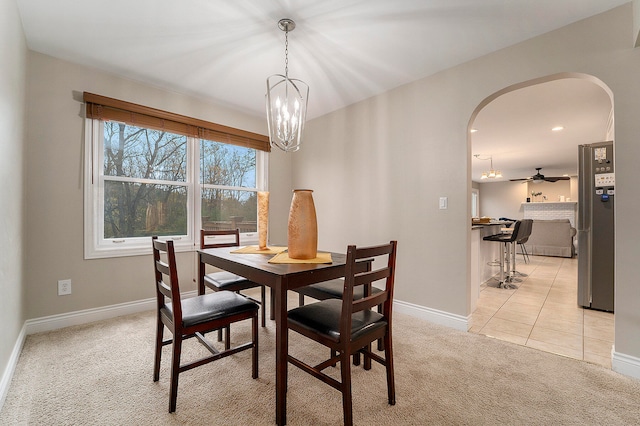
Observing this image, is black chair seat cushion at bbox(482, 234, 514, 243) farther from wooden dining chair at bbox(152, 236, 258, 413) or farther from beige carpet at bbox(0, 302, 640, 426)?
wooden dining chair at bbox(152, 236, 258, 413)

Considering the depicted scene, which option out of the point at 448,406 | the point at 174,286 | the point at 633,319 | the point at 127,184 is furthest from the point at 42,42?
the point at 633,319

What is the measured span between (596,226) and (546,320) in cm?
115

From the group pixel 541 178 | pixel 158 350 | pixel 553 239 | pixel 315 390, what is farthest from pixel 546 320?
pixel 541 178

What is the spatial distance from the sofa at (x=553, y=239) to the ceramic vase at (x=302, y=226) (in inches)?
294

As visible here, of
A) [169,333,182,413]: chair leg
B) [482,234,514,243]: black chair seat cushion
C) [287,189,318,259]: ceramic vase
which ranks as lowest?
[169,333,182,413]: chair leg

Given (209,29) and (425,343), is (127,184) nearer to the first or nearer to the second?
(209,29)

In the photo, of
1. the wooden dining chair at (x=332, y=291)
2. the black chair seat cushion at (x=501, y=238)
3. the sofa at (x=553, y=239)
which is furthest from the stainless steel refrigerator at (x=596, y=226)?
the sofa at (x=553, y=239)

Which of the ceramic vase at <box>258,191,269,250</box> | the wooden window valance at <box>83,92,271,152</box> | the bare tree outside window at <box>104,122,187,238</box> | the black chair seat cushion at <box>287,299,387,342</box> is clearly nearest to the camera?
the black chair seat cushion at <box>287,299,387,342</box>

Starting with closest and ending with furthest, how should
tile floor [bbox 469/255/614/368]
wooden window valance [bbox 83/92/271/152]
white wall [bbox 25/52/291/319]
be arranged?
1. tile floor [bbox 469/255/614/368]
2. white wall [bbox 25/52/291/319]
3. wooden window valance [bbox 83/92/271/152]

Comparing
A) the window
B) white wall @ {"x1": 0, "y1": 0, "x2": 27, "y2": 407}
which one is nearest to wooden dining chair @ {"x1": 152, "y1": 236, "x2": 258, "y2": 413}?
white wall @ {"x1": 0, "y1": 0, "x2": 27, "y2": 407}

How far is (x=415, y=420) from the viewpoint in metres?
1.38

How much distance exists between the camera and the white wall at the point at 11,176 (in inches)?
62.5

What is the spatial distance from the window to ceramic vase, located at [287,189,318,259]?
2030 millimetres

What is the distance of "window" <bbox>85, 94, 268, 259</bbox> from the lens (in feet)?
8.86
